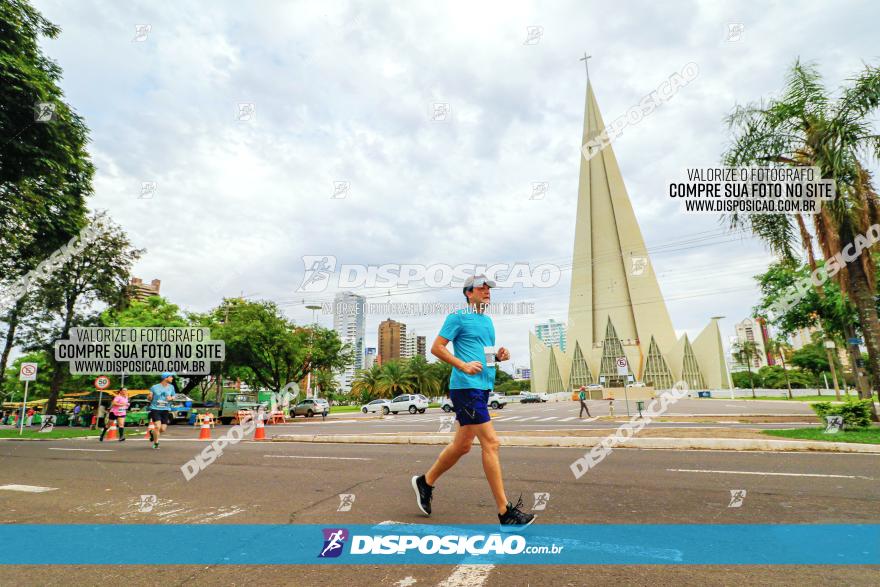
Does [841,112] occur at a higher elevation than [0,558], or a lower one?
higher

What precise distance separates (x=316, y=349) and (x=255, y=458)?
28.0 m

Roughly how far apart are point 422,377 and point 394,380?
13.7ft

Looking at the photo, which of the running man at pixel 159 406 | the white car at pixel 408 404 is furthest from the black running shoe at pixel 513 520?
the white car at pixel 408 404

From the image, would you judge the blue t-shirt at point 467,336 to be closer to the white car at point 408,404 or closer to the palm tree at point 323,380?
the white car at point 408,404

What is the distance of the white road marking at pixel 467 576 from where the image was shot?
2600 mm

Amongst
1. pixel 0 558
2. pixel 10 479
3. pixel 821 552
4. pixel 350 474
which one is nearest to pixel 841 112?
pixel 821 552

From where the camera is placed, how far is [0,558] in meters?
3.26

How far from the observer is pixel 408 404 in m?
38.7

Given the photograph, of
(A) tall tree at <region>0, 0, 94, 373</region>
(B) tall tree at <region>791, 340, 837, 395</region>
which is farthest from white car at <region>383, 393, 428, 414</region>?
(B) tall tree at <region>791, 340, 837, 395</region>

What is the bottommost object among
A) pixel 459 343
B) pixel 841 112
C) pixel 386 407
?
pixel 386 407

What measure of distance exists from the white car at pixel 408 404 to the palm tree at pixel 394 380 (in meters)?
19.7

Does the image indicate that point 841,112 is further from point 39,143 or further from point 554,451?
point 39,143

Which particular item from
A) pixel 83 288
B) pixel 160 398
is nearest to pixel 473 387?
pixel 160 398

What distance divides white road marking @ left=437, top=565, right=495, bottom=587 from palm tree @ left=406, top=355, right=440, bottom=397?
58.6 m
